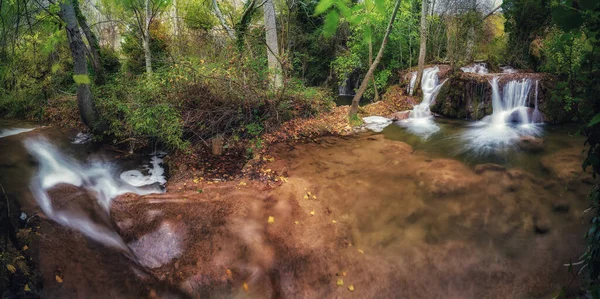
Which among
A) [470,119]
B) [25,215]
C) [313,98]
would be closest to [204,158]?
[25,215]

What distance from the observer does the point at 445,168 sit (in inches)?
264

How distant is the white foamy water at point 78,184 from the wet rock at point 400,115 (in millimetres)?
8684

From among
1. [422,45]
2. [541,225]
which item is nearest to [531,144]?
[541,225]

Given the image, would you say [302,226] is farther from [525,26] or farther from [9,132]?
[525,26]

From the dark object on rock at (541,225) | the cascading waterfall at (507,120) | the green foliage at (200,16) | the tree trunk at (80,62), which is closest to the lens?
the dark object on rock at (541,225)

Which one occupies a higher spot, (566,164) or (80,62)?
(80,62)

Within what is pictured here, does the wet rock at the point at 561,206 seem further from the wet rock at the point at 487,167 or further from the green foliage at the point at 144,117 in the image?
the green foliage at the point at 144,117

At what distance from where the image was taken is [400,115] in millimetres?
11766

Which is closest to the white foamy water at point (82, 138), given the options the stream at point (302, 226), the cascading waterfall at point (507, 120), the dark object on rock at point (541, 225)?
the stream at point (302, 226)

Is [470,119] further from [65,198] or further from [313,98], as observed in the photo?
[65,198]

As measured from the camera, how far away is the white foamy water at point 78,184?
452cm

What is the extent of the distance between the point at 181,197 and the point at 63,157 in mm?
2958

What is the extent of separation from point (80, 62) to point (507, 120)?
1257 centimetres

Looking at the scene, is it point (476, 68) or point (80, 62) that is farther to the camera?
point (476, 68)
